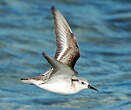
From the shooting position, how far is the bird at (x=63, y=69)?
312 inches

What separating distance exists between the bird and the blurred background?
3404 millimetres

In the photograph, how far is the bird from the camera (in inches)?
312

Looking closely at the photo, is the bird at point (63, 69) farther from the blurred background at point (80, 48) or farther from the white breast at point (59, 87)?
the blurred background at point (80, 48)

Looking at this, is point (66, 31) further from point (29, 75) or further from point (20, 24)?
point (20, 24)

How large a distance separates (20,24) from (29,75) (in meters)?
3.93

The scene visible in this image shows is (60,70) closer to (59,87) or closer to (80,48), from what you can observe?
(59,87)

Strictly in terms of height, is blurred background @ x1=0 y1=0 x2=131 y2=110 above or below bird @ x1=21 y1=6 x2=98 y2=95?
above

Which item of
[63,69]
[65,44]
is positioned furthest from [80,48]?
[63,69]

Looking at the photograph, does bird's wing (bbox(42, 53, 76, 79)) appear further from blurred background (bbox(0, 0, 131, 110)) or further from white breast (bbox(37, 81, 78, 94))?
blurred background (bbox(0, 0, 131, 110))

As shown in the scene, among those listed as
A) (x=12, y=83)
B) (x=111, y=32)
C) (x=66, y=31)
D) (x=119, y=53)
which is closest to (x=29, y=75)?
(x=12, y=83)

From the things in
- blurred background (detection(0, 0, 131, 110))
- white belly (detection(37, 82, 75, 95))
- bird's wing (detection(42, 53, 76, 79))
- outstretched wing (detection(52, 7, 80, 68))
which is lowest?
white belly (detection(37, 82, 75, 95))

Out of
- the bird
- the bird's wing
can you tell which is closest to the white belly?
the bird

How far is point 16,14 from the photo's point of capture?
1828 centimetres

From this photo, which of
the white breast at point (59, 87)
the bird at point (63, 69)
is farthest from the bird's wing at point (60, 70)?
the white breast at point (59, 87)
